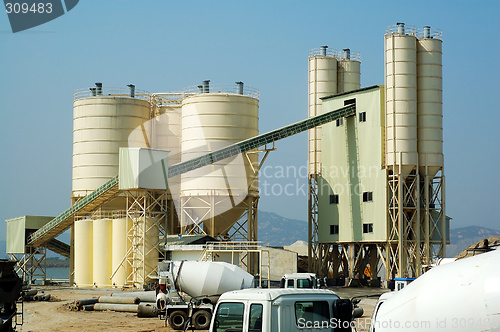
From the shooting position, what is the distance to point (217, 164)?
64.8m

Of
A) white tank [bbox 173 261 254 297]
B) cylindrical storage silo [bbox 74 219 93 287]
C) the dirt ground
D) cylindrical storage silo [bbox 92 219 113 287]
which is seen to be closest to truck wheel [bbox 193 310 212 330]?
the dirt ground

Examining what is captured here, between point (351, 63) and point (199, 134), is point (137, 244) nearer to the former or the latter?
point (199, 134)

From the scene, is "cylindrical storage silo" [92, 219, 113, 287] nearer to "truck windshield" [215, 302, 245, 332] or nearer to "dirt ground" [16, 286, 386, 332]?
"dirt ground" [16, 286, 386, 332]

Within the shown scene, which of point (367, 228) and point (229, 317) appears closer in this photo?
point (229, 317)

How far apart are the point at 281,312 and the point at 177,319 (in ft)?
56.1

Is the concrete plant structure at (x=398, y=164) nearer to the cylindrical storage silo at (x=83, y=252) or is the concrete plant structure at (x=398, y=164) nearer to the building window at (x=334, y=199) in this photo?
the building window at (x=334, y=199)

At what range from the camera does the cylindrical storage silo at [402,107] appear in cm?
5856

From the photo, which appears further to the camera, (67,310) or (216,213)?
(216,213)

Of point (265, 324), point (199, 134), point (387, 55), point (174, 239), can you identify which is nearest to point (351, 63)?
point (387, 55)

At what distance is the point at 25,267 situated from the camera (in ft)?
235

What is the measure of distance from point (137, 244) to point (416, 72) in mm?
24970

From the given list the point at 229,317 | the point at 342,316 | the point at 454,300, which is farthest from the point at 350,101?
the point at 454,300

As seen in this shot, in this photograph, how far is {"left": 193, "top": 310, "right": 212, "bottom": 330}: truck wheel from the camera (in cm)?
2906

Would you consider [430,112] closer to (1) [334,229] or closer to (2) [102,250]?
(1) [334,229]
